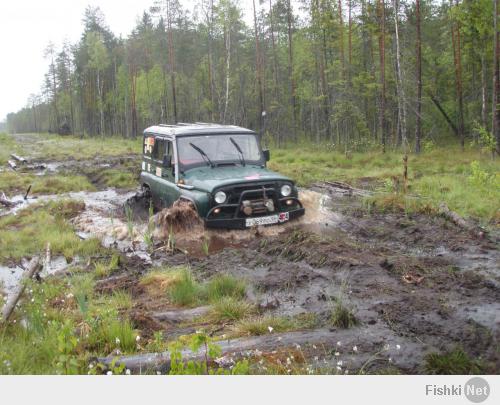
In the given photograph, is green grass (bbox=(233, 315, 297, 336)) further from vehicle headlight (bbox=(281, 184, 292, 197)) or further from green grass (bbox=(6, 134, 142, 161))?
green grass (bbox=(6, 134, 142, 161))

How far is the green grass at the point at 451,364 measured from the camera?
3.41 meters

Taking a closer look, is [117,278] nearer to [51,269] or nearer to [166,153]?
[51,269]

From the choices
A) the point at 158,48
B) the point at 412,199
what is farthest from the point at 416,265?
the point at 158,48

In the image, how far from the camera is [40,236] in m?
8.92

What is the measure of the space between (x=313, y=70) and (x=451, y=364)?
1352 inches

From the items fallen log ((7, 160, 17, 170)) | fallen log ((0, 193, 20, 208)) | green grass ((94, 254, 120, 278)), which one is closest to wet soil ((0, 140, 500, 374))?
green grass ((94, 254, 120, 278))

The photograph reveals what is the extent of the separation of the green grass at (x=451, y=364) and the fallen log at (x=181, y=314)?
235 cm

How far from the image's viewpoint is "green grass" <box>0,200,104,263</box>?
8062 mm

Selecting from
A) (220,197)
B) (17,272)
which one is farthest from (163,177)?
(17,272)

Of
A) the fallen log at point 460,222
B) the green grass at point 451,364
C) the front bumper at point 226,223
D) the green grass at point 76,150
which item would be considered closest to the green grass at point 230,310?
the green grass at point 451,364

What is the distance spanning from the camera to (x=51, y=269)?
720cm

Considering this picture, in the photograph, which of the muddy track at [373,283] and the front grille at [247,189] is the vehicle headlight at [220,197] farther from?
the muddy track at [373,283]

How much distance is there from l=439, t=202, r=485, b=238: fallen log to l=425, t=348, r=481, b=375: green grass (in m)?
4.60

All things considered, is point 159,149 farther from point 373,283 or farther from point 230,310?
point 373,283
